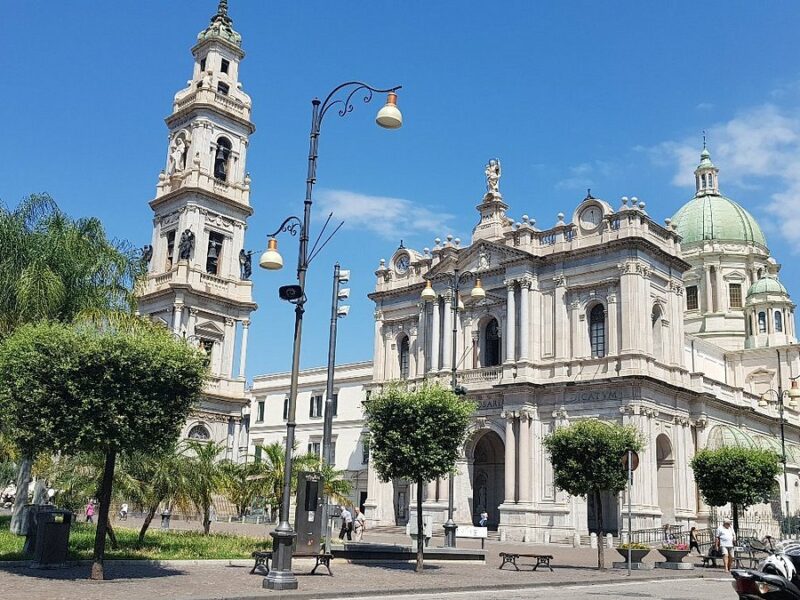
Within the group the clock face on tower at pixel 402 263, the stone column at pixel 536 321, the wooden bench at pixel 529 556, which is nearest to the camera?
the wooden bench at pixel 529 556

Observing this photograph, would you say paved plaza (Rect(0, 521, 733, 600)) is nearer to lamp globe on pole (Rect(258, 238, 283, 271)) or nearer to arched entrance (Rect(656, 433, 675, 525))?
lamp globe on pole (Rect(258, 238, 283, 271))

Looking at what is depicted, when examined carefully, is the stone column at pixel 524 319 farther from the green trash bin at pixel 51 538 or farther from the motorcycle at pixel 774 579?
the motorcycle at pixel 774 579

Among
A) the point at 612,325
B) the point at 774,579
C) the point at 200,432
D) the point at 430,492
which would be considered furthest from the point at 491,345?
the point at 774,579

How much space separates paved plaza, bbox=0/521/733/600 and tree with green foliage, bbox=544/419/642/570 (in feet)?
8.95

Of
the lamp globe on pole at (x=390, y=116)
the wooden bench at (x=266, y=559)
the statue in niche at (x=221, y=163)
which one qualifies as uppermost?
the statue in niche at (x=221, y=163)

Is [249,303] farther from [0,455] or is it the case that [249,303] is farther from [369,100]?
[369,100]

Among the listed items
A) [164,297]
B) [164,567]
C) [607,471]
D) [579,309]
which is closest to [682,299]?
[579,309]

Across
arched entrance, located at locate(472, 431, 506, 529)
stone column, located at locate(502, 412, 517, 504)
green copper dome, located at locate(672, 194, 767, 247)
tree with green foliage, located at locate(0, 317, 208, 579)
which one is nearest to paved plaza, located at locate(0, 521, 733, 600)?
tree with green foliage, located at locate(0, 317, 208, 579)

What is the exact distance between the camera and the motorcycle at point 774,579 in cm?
903

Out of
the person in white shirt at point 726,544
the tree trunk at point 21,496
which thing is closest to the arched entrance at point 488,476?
the person in white shirt at point 726,544

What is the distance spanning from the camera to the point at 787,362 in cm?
6281

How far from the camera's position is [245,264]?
54688 mm

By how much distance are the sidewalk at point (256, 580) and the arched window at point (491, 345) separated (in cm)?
2285

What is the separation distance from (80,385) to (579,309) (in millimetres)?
31749
